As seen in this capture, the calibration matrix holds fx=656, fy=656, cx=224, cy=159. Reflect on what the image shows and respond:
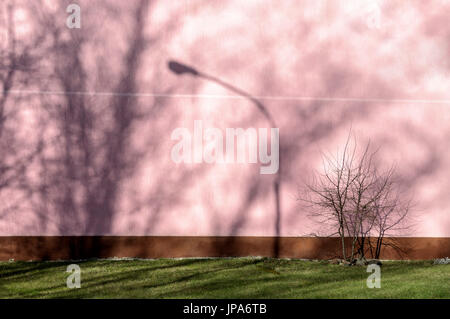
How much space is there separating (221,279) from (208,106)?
4164 millimetres

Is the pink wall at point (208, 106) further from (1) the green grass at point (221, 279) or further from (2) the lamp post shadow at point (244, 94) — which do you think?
(1) the green grass at point (221, 279)

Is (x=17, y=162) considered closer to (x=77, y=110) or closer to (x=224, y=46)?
(x=77, y=110)

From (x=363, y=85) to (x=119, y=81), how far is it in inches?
210

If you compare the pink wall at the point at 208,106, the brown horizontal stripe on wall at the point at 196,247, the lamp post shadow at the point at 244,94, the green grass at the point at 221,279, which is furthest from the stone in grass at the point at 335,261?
the lamp post shadow at the point at 244,94

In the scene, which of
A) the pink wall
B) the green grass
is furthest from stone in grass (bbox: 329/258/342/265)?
the pink wall

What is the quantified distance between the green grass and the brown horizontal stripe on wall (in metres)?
0.34

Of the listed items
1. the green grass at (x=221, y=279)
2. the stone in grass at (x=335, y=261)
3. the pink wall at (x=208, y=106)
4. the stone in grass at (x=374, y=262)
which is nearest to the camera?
the green grass at (x=221, y=279)

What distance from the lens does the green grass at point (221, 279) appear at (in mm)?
10289

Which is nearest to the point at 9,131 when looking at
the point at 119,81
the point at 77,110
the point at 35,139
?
the point at 35,139

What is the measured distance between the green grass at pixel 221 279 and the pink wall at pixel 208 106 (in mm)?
995

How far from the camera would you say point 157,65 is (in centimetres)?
1431

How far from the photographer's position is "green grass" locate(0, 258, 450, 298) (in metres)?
10.3

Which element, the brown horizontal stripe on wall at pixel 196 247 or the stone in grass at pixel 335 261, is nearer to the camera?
the stone in grass at pixel 335 261

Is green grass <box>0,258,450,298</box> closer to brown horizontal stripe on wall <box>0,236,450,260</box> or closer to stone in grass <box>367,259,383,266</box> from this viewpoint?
stone in grass <box>367,259,383,266</box>
